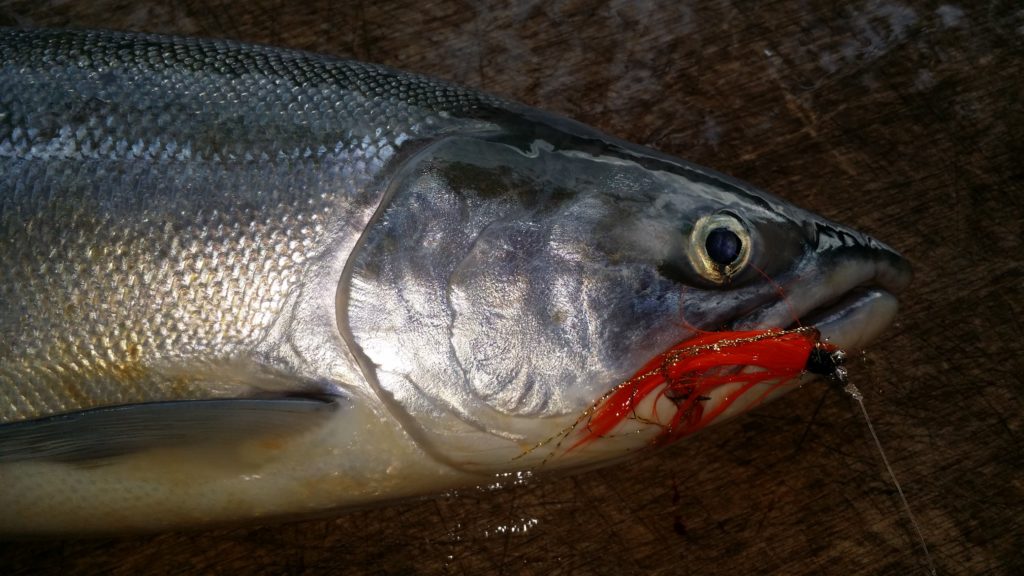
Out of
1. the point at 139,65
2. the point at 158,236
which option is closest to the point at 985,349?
the point at 158,236

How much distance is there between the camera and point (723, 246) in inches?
71.3

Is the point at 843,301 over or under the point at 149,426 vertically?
under

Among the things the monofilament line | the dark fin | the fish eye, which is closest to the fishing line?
the monofilament line

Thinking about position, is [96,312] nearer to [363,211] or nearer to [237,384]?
[237,384]

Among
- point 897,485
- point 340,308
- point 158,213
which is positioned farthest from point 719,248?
point 158,213

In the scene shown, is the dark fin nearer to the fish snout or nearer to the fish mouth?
the fish mouth

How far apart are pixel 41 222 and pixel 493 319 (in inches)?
40.4

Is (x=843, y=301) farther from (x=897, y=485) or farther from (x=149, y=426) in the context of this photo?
(x=149, y=426)

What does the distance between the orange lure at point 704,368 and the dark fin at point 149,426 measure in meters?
0.63

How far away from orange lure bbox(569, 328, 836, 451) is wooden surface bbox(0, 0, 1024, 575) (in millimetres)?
514

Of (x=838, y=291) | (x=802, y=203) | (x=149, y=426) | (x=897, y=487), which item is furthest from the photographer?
(x=802, y=203)

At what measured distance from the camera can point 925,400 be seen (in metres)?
2.33

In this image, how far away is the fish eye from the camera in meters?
1.80

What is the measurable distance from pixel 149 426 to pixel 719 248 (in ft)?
4.27
